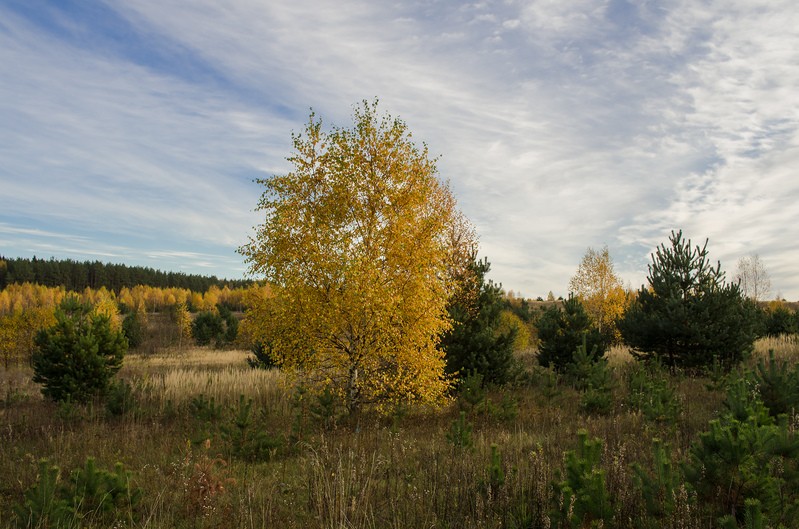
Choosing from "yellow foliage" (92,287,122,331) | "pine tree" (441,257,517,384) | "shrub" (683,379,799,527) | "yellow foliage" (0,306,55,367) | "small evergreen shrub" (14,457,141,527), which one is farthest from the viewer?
"yellow foliage" (0,306,55,367)

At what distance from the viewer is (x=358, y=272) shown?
10.3 meters

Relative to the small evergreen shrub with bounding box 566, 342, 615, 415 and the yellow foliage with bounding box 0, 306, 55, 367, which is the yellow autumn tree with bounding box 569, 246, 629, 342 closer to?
the small evergreen shrub with bounding box 566, 342, 615, 415

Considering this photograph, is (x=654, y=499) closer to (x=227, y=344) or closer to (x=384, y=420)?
(x=384, y=420)

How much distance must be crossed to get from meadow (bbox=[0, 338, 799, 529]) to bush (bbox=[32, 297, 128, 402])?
763 mm

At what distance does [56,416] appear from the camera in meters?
12.3

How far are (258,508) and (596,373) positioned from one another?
362 inches

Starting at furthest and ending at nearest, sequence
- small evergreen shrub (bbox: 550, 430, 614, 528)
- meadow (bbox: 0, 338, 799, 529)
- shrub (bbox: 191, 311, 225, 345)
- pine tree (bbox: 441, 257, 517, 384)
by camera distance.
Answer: shrub (bbox: 191, 311, 225, 345) → pine tree (bbox: 441, 257, 517, 384) → meadow (bbox: 0, 338, 799, 529) → small evergreen shrub (bbox: 550, 430, 614, 528)

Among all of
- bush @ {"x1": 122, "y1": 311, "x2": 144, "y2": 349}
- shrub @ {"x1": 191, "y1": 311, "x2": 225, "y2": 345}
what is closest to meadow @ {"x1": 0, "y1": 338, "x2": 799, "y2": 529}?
bush @ {"x1": 122, "y1": 311, "x2": 144, "y2": 349}

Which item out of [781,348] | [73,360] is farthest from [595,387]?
[73,360]

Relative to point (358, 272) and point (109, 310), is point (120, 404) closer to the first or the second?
point (358, 272)

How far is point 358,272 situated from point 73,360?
11293 millimetres

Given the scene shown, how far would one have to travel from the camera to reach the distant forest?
12380 cm

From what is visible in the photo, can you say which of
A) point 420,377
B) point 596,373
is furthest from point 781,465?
point 596,373

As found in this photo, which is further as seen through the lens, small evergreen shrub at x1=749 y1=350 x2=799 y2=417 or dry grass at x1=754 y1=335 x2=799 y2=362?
dry grass at x1=754 y1=335 x2=799 y2=362
